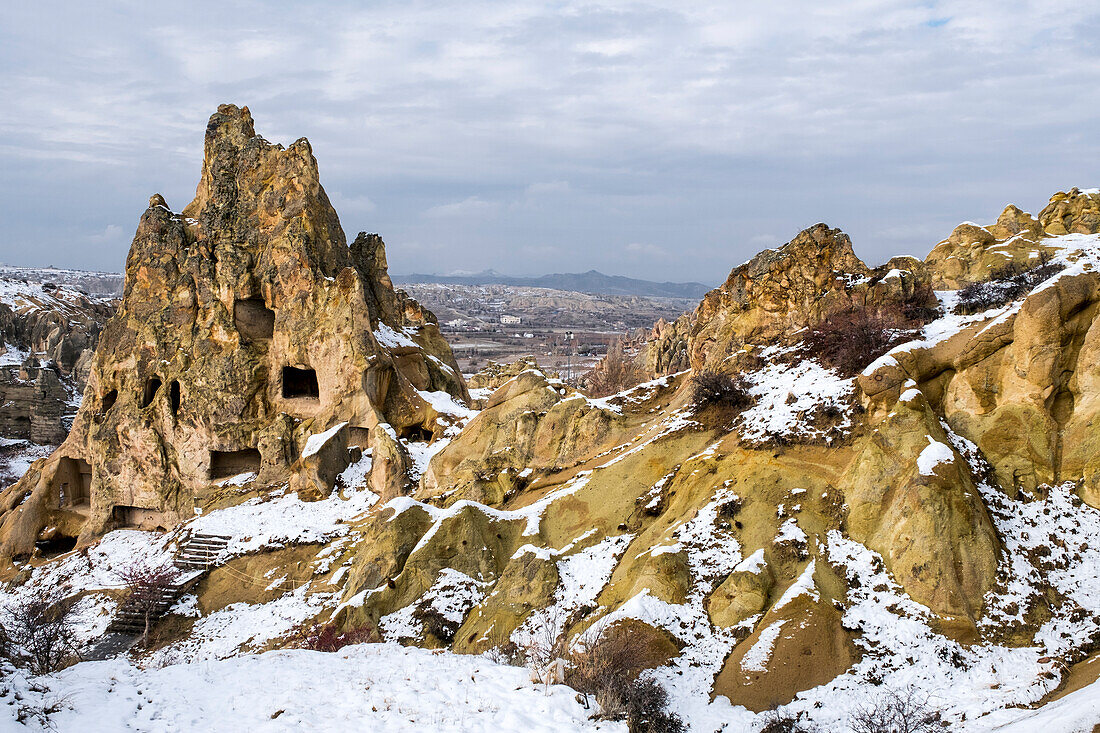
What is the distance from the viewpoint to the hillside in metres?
11.6

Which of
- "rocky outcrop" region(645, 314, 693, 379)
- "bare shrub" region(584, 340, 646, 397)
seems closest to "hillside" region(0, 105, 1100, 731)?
"bare shrub" region(584, 340, 646, 397)

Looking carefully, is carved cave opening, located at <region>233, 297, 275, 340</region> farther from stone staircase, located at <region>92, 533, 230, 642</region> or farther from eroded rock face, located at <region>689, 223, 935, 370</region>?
eroded rock face, located at <region>689, 223, 935, 370</region>

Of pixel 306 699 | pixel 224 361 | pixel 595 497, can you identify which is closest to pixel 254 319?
pixel 224 361

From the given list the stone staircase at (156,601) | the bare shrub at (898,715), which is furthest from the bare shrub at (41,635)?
the bare shrub at (898,715)

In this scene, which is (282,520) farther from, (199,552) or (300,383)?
(300,383)

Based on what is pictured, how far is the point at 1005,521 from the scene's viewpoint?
13.6 metres

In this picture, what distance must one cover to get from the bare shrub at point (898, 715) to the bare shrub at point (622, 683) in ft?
9.22

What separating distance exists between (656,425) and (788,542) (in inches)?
256

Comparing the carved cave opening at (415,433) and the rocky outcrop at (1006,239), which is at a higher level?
the rocky outcrop at (1006,239)

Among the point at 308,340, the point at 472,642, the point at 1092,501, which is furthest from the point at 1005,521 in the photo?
the point at 308,340

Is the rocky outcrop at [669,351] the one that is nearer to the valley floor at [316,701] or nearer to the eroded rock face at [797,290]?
the eroded rock face at [797,290]

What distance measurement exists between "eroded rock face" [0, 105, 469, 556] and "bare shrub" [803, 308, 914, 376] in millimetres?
17498

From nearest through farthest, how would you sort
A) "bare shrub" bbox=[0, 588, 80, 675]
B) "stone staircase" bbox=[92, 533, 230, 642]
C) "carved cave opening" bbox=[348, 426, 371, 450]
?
"bare shrub" bbox=[0, 588, 80, 675]
"stone staircase" bbox=[92, 533, 230, 642]
"carved cave opening" bbox=[348, 426, 371, 450]

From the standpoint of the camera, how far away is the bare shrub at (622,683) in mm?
10523
